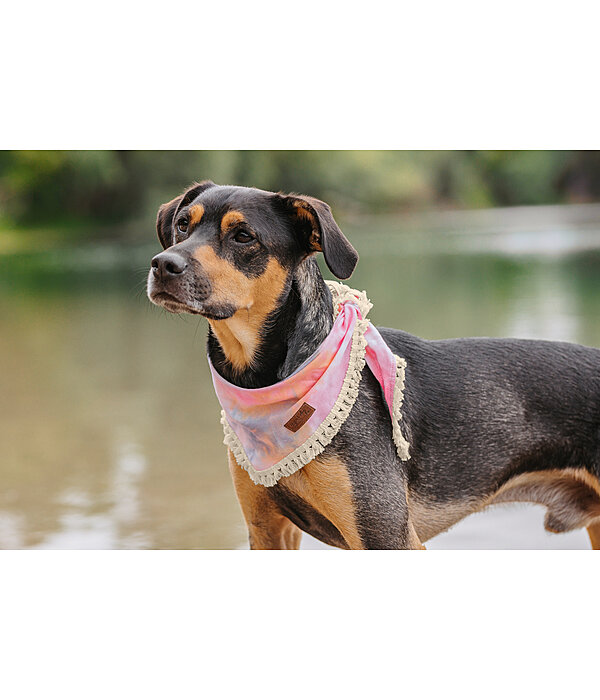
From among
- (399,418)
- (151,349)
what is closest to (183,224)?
(399,418)

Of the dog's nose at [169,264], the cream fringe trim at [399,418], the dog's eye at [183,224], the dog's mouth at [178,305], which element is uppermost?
the dog's eye at [183,224]

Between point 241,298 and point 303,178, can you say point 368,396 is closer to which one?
point 241,298

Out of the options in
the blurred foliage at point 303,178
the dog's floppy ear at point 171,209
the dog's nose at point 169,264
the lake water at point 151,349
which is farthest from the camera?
the lake water at point 151,349

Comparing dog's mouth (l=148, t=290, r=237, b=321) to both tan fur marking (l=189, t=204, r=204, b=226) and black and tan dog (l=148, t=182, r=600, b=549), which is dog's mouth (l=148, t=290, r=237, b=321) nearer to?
black and tan dog (l=148, t=182, r=600, b=549)

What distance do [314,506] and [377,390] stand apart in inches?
11.7

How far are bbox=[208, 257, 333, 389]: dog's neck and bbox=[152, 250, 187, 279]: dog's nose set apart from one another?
0.67ft

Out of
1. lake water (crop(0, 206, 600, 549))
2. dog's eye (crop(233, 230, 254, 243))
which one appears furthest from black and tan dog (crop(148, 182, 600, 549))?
lake water (crop(0, 206, 600, 549))

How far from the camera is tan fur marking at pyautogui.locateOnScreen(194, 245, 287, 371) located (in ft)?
5.45

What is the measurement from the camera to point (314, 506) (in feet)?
5.89

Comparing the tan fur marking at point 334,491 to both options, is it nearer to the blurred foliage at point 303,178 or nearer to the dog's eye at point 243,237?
the dog's eye at point 243,237

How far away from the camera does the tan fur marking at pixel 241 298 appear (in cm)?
166

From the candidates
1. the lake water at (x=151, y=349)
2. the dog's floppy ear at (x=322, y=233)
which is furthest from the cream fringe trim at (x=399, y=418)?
the lake water at (x=151, y=349)

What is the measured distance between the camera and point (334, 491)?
173 cm
